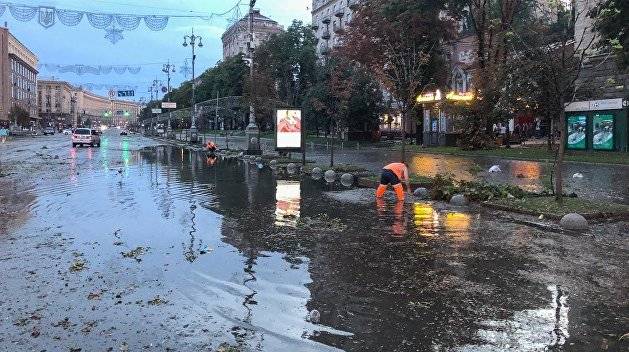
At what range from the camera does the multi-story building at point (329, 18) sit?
102519mm

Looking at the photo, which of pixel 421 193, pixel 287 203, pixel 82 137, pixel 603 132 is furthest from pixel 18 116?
pixel 421 193

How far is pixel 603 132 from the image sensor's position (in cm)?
3703

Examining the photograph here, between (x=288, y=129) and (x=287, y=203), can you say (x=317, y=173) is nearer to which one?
(x=288, y=129)

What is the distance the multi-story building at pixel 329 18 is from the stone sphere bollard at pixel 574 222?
91.0 metres

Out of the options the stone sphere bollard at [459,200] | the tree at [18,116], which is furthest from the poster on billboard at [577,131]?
the tree at [18,116]

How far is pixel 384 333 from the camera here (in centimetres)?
550

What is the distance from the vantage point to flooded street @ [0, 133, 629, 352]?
17.7ft

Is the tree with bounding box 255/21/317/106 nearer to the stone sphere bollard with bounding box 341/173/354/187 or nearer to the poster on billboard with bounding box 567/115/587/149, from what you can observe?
the poster on billboard with bounding box 567/115/587/149

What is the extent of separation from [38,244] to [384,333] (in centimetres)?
646

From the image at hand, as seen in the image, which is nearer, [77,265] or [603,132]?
[77,265]

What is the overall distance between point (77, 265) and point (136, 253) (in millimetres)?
1019

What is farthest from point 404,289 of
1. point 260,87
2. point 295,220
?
point 260,87

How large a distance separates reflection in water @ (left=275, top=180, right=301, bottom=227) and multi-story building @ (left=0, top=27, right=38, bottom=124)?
120841 millimetres

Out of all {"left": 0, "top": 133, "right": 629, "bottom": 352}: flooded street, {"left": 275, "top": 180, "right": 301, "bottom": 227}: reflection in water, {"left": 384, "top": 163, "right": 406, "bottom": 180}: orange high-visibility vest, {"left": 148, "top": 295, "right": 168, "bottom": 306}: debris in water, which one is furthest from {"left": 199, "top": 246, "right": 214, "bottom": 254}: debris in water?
{"left": 384, "top": 163, "right": 406, "bottom": 180}: orange high-visibility vest
